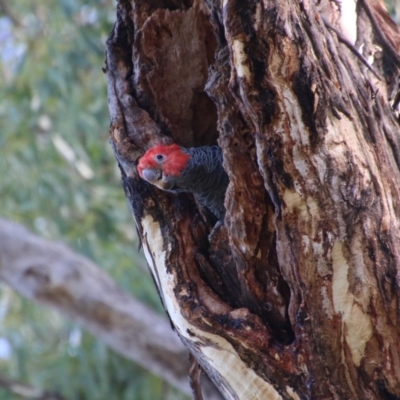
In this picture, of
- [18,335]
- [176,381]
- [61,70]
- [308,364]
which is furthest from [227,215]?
[18,335]

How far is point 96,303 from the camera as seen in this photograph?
15.5 feet

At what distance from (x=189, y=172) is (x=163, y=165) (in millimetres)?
182

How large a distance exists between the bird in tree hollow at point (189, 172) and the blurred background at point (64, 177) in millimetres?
3248

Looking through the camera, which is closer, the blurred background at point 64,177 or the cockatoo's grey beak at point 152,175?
the cockatoo's grey beak at point 152,175

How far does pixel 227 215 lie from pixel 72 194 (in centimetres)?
455

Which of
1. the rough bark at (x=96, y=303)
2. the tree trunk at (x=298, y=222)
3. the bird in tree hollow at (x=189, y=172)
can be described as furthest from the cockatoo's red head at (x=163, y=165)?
the rough bark at (x=96, y=303)

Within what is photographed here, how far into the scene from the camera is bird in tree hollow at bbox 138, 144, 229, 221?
2.43 m

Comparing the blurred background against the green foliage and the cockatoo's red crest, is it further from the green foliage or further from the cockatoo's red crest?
the cockatoo's red crest

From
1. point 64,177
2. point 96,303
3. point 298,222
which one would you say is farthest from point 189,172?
point 64,177

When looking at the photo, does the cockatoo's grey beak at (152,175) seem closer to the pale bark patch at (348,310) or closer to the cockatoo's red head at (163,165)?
the cockatoo's red head at (163,165)

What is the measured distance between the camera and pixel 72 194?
655cm

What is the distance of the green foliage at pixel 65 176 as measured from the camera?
19.4 feet

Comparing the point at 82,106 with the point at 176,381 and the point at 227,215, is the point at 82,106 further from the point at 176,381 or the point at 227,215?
the point at 227,215

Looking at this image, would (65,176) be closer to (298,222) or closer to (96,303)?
(96,303)
